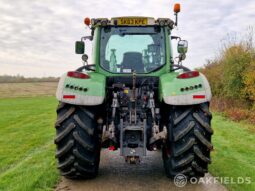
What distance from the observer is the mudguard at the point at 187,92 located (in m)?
5.15

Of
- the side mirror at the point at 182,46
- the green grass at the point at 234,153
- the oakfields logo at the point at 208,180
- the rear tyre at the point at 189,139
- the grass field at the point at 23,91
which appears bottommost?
the grass field at the point at 23,91

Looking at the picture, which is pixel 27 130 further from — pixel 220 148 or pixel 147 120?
pixel 147 120

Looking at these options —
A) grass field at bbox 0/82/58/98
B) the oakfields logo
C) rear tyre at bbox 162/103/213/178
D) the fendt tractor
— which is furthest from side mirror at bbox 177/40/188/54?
grass field at bbox 0/82/58/98

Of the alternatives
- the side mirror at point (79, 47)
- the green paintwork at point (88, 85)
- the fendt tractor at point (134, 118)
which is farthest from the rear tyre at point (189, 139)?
the side mirror at point (79, 47)

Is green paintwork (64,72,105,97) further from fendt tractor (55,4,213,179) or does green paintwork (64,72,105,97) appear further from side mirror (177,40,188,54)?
side mirror (177,40,188,54)

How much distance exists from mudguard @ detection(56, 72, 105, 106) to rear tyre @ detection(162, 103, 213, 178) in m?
1.11

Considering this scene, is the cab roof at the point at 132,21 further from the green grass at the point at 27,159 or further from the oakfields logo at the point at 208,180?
the green grass at the point at 27,159

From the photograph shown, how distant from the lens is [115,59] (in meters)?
6.31

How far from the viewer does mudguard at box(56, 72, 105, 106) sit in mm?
5207

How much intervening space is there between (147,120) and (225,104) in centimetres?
1413

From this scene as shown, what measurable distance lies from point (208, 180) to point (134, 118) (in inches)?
62.1

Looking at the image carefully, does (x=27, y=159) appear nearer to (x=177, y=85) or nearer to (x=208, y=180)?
(x=208, y=180)

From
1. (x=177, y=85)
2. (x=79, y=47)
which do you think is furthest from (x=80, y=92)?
(x=79, y=47)

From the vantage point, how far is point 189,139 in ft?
17.0
